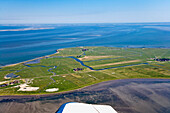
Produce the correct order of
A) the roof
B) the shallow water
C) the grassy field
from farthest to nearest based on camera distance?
the grassy field, the shallow water, the roof

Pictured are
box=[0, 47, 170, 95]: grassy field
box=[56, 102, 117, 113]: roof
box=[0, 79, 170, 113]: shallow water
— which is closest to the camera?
box=[56, 102, 117, 113]: roof

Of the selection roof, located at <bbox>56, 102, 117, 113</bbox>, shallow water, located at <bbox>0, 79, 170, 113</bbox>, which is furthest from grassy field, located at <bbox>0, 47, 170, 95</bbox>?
roof, located at <bbox>56, 102, 117, 113</bbox>

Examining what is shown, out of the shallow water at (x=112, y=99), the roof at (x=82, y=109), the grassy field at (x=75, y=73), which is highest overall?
the roof at (x=82, y=109)

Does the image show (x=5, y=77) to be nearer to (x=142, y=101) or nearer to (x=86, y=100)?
(x=86, y=100)

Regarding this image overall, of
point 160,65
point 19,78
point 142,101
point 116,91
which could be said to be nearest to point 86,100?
point 116,91

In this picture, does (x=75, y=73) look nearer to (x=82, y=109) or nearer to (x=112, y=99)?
(x=112, y=99)

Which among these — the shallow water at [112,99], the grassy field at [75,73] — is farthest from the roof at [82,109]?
the grassy field at [75,73]

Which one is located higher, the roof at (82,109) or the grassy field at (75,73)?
the roof at (82,109)

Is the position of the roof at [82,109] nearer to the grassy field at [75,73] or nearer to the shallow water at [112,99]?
the shallow water at [112,99]

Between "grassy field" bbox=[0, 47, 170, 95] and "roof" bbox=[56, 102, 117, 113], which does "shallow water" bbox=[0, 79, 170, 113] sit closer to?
"grassy field" bbox=[0, 47, 170, 95]
